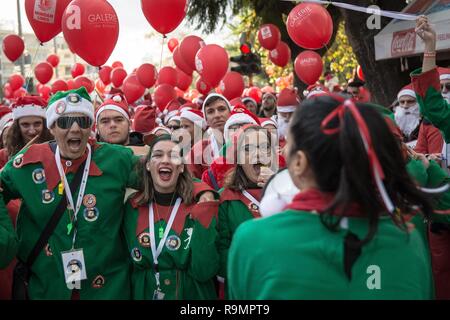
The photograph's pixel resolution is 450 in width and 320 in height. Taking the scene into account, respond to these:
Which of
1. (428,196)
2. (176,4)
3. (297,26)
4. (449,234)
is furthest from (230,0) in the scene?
(428,196)

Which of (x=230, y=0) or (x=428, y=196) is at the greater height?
(x=230, y=0)

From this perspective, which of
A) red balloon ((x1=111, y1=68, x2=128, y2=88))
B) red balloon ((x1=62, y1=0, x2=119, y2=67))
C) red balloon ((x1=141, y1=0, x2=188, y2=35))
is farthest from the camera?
red balloon ((x1=111, y1=68, x2=128, y2=88))

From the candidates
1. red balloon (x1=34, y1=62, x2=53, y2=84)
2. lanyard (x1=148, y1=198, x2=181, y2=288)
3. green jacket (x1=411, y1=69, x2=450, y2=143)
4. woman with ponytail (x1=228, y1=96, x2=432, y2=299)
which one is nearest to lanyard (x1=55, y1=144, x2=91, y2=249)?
lanyard (x1=148, y1=198, x2=181, y2=288)

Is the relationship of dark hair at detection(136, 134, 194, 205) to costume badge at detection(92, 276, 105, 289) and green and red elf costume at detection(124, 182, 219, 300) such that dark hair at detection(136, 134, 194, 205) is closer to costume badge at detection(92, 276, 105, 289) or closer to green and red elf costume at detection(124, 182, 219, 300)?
green and red elf costume at detection(124, 182, 219, 300)

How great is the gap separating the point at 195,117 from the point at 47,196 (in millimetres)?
3752

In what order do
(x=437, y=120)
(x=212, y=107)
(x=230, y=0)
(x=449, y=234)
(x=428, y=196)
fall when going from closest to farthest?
1. (x=428, y=196)
2. (x=437, y=120)
3. (x=449, y=234)
4. (x=212, y=107)
5. (x=230, y=0)

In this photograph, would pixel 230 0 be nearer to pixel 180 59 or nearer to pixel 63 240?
pixel 180 59

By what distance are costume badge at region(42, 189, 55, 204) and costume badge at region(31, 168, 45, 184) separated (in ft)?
0.24

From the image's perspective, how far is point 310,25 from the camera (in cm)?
816

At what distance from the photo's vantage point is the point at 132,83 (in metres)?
12.2

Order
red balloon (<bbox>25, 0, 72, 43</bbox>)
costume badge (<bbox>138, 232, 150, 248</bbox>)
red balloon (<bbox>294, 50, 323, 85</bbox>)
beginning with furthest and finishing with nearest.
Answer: red balloon (<bbox>294, 50, 323, 85</bbox>) → red balloon (<bbox>25, 0, 72, 43</bbox>) → costume badge (<bbox>138, 232, 150, 248</bbox>)

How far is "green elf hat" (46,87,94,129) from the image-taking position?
3584 millimetres

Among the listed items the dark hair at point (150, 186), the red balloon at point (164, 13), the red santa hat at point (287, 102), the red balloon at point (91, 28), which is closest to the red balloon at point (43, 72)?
the red santa hat at point (287, 102)

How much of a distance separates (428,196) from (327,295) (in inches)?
21.2
